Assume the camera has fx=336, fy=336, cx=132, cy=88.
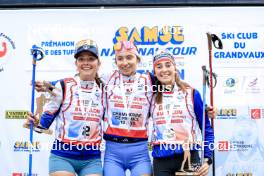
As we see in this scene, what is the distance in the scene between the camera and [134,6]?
3004 mm

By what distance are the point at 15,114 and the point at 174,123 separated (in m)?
1.42

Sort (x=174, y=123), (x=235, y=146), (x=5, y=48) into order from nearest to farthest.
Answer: (x=174, y=123) < (x=235, y=146) < (x=5, y=48)

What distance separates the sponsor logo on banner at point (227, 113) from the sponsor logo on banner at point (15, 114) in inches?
68.3

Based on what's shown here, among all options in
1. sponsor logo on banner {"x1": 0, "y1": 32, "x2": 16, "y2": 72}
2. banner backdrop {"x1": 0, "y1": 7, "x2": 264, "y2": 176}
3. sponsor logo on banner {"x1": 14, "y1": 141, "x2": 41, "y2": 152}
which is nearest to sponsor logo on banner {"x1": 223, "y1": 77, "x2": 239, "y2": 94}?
banner backdrop {"x1": 0, "y1": 7, "x2": 264, "y2": 176}

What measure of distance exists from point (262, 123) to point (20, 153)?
2168 mm

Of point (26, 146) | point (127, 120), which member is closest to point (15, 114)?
point (26, 146)

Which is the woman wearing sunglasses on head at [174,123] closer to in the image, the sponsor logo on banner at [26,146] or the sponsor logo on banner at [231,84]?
the sponsor logo on banner at [231,84]

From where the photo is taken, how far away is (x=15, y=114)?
303 centimetres

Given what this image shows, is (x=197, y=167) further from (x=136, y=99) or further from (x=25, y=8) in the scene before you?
(x=25, y=8)

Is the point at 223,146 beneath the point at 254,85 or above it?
beneath

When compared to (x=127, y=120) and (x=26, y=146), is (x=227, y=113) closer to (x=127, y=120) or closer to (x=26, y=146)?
(x=127, y=120)

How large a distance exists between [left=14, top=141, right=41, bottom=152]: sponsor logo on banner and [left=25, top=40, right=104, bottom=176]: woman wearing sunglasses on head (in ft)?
0.53

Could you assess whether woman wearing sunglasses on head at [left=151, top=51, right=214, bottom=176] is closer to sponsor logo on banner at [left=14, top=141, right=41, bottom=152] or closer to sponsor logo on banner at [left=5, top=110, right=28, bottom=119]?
sponsor logo on banner at [left=14, top=141, right=41, bottom=152]

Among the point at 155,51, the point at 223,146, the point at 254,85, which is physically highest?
the point at 155,51
